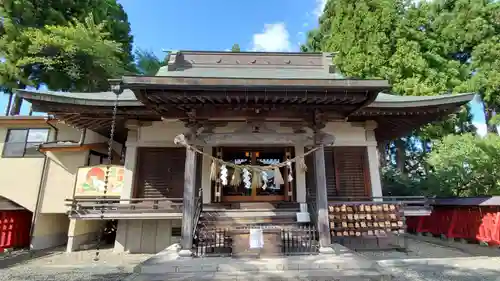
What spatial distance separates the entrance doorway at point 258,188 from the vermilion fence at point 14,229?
8.24 meters

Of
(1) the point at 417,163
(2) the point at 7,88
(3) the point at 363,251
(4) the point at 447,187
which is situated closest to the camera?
(3) the point at 363,251

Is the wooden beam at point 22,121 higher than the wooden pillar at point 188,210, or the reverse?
the wooden beam at point 22,121

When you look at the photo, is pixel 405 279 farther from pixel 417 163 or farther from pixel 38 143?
pixel 417 163

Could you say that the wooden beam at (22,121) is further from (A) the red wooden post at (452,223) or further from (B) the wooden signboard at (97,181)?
(A) the red wooden post at (452,223)

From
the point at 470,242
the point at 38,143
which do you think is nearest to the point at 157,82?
the point at 38,143

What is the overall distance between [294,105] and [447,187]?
9.44 metres

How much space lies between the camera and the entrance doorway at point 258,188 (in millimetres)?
8391

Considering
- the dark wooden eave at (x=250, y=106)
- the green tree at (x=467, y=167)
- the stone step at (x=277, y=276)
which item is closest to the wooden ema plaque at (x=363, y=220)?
the stone step at (x=277, y=276)

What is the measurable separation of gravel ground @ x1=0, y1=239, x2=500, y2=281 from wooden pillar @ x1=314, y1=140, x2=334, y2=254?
1.24 metres

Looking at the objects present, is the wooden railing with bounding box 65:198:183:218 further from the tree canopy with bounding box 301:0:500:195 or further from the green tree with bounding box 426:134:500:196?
the tree canopy with bounding box 301:0:500:195

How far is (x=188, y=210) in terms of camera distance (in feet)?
19.9

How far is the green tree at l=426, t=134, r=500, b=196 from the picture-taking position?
35.1ft

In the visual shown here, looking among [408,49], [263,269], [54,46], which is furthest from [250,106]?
[54,46]

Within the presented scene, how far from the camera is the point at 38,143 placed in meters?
10.6
